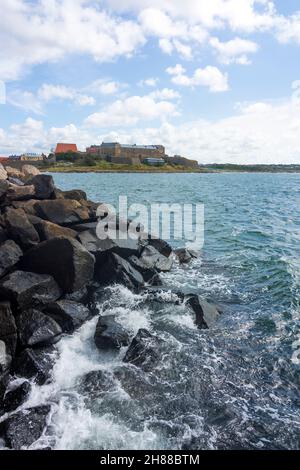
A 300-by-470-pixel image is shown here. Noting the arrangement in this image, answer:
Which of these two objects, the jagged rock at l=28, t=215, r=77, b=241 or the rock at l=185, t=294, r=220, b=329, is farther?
the jagged rock at l=28, t=215, r=77, b=241

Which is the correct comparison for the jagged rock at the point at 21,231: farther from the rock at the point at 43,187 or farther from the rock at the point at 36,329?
Result: the rock at the point at 43,187

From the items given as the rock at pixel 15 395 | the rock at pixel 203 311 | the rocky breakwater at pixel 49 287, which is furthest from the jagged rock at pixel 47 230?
the rock at pixel 15 395

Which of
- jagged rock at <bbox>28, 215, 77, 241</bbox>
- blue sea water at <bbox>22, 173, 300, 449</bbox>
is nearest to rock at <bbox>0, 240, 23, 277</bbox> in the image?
jagged rock at <bbox>28, 215, 77, 241</bbox>

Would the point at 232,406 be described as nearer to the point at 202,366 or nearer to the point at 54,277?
the point at 202,366

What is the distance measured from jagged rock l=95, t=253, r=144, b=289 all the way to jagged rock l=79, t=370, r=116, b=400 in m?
5.63

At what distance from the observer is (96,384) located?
29.8ft

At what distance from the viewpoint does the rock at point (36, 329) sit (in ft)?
32.7

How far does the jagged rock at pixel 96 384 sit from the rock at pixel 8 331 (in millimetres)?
2050

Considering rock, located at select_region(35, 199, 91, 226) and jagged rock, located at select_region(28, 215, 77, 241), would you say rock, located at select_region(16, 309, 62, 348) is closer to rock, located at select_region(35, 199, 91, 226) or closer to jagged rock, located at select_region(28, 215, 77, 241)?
jagged rock, located at select_region(28, 215, 77, 241)

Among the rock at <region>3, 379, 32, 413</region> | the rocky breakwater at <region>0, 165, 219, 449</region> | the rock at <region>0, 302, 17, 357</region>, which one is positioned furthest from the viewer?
the rock at <region>0, 302, 17, 357</region>

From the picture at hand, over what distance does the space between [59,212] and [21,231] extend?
3341mm

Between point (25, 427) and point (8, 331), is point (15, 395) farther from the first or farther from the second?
point (8, 331)

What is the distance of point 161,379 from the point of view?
9.34 meters

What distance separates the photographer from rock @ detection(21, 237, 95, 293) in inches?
503
